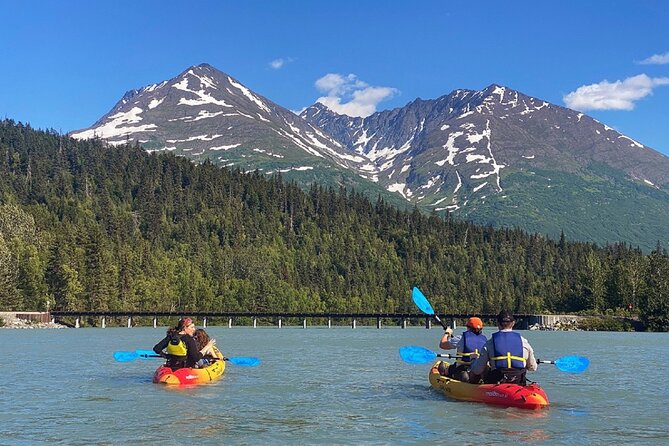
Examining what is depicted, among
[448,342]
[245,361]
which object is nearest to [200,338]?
[245,361]

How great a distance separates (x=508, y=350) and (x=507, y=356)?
8.7 inches

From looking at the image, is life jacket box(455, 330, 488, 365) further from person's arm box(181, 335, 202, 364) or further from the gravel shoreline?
the gravel shoreline

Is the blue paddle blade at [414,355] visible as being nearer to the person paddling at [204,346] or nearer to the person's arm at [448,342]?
the person's arm at [448,342]

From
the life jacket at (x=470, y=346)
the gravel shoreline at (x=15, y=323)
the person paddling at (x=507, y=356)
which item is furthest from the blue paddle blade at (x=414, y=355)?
the gravel shoreline at (x=15, y=323)

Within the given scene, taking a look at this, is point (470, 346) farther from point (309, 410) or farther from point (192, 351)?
point (192, 351)

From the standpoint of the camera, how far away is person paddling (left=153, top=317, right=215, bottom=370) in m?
33.4

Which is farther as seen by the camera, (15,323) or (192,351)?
(15,323)

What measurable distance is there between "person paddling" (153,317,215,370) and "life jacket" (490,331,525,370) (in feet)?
44.6

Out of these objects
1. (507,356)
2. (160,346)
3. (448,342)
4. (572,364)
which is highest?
(448,342)

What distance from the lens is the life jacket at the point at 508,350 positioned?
85.9ft

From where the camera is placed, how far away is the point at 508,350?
26.3 m

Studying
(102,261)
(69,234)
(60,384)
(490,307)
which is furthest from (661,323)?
(60,384)

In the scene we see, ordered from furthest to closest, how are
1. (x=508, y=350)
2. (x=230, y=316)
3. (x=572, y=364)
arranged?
(x=230, y=316) < (x=572, y=364) < (x=508, y=350)

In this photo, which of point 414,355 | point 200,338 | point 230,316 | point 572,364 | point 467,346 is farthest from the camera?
point 230,316
